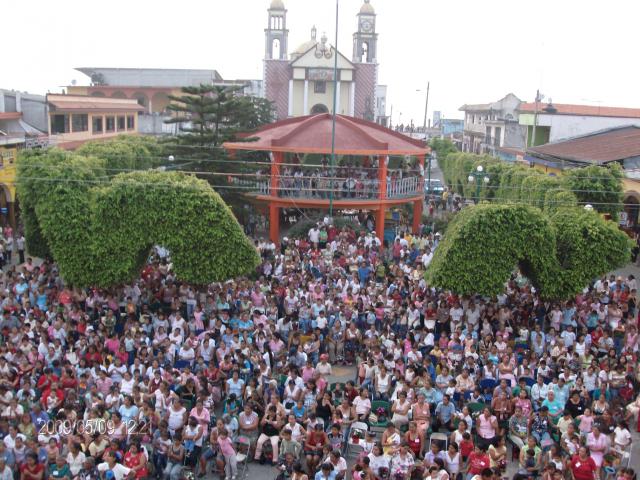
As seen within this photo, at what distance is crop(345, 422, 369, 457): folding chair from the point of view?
10688 mm

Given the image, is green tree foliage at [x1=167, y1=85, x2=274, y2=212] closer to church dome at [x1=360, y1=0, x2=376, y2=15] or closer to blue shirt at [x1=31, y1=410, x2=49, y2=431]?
blue shirt at [x1=31, y1=410, x2=49, y2=431]

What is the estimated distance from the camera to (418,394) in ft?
36.9

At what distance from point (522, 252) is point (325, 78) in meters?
44.2

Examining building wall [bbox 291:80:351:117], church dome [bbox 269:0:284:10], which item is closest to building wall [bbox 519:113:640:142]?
building wall [bbox 291:80:351:117]

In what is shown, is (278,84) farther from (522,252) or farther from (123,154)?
(522,252)

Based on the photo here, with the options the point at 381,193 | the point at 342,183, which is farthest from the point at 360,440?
the point at 342,183

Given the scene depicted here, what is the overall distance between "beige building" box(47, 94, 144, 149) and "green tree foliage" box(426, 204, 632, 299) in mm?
24750

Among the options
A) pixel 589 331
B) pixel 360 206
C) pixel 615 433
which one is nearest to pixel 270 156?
pixel 360 206

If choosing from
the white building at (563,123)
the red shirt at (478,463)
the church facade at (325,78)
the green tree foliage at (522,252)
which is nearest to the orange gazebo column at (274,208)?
the green tree foliage at (522,252)

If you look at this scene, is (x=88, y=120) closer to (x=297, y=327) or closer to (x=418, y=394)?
(x=297, y=327)

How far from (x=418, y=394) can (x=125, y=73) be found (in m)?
65.9

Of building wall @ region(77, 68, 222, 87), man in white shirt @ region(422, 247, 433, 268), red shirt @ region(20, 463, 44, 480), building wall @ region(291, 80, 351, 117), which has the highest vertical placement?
building wall @ region(77, 68, 222, 87)

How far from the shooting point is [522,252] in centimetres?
1523

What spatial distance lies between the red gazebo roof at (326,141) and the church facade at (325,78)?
2903 centimetres
